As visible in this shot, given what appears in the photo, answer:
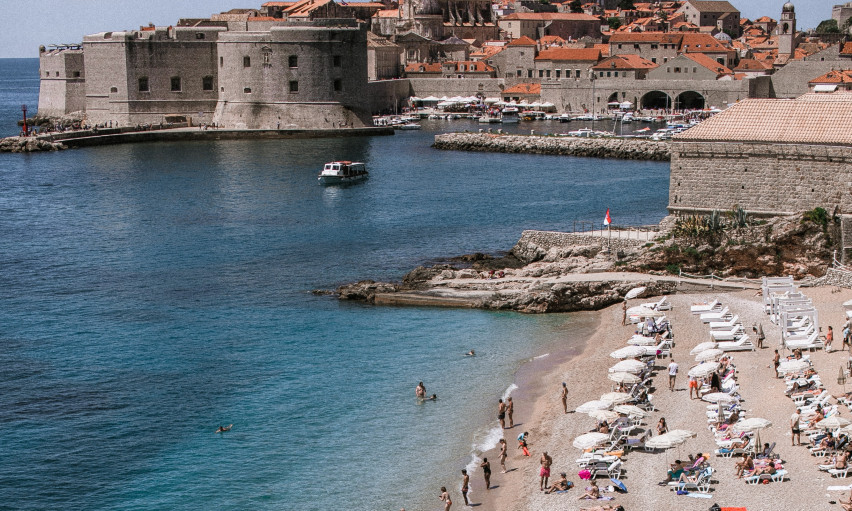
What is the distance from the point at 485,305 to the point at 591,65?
72222 mm

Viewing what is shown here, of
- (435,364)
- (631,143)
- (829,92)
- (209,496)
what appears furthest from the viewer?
(631,143)

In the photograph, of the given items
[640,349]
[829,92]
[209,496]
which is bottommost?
[209,496]

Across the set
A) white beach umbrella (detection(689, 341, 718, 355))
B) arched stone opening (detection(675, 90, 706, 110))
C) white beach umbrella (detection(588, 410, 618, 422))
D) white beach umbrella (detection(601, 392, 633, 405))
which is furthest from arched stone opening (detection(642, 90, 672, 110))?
white beach umbrella (detection(588, 410, 618, 422))

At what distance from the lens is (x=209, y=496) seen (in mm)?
19641

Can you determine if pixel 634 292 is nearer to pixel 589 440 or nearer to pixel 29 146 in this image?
pixel 589 440

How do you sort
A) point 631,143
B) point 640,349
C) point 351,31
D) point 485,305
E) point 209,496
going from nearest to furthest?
point 209,496 → point 640,349 → point 485,305 → point 631,143 → point 351,31

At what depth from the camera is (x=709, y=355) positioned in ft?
75.3

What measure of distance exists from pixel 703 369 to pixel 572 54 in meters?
82.6

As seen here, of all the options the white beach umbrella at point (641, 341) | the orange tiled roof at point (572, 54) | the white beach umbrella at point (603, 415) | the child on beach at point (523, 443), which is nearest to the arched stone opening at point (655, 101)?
the orange tiled roof at point (572, 54)

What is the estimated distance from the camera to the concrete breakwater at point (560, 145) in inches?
2676

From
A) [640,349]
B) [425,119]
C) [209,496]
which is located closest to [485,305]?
[640,349]

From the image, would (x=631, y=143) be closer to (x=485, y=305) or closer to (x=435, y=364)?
(x=485, y=305)

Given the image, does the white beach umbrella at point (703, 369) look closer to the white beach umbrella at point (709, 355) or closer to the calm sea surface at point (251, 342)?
the white beach umbrella at point (709, 355)

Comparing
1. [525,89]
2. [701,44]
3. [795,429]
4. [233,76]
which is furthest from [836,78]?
[795,429]
